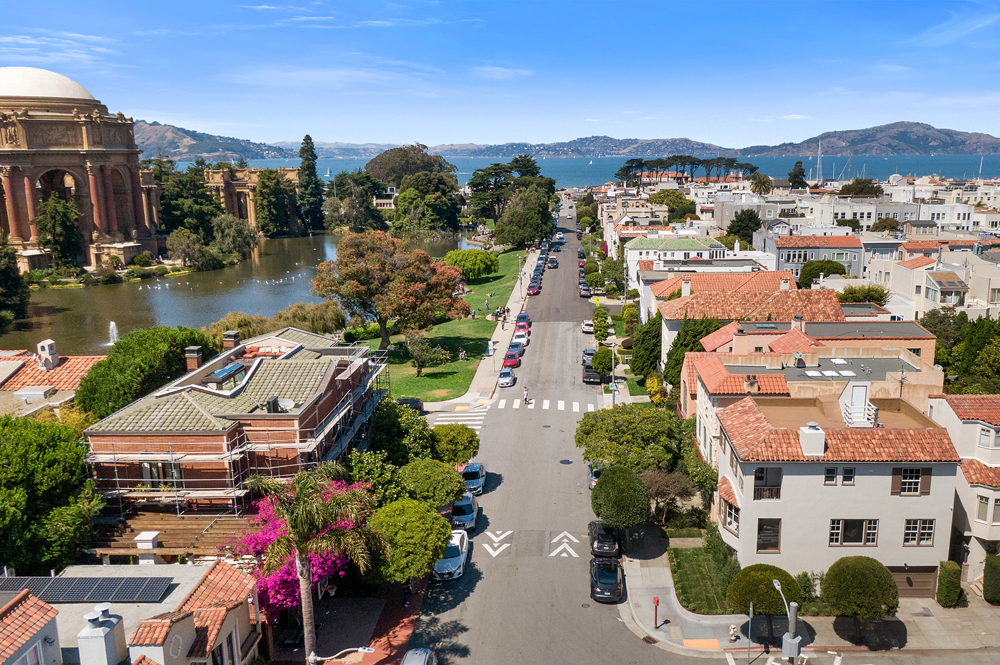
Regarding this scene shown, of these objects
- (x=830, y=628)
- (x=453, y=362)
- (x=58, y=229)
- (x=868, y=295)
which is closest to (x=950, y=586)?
(x=830, y=628)

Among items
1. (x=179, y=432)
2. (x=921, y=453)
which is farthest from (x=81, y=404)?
(x=921, y=453)

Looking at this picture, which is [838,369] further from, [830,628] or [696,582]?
[830,628]

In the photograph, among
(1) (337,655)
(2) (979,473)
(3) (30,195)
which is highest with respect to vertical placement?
(3) (30,195)

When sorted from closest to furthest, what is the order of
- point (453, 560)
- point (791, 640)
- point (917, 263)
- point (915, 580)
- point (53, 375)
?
point (791, 640) < point (915, 580) < point (453, 560) < point (53, 375) < point (917, 263)

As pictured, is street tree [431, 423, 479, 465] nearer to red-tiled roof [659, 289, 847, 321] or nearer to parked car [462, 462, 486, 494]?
parked car [462, 462, 486, 494]

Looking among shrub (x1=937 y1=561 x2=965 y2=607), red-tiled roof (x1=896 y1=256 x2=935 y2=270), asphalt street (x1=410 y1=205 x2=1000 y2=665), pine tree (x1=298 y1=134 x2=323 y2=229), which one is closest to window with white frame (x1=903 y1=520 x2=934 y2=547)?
shrub (x1=937 y1=561 x2=965 y2=607)

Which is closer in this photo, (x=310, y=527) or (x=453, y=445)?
(x=310, y=527)

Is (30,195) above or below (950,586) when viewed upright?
above

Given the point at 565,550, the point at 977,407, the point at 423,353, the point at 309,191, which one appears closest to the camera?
the point at 977,407
